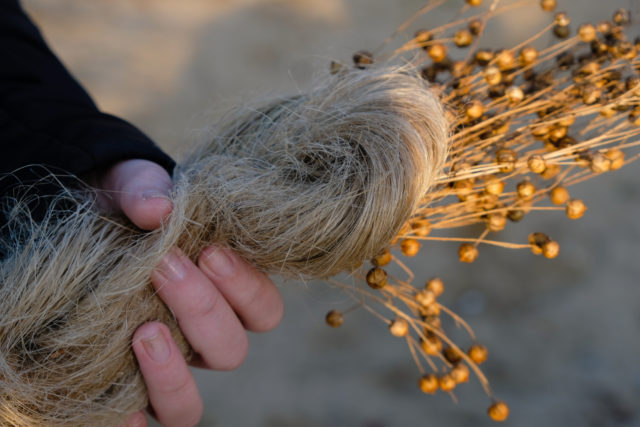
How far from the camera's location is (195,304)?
663 mm

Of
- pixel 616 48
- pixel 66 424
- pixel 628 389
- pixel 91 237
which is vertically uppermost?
pixel 616 48

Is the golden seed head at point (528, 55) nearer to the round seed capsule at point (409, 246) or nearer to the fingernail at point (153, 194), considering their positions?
the round seed capsule at point (409, 246)

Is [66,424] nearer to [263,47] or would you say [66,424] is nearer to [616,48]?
[616,48]

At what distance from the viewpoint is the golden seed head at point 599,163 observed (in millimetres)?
598

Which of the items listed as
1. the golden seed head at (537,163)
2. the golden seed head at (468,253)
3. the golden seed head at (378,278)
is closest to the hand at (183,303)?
the golden seed head at (378,278)

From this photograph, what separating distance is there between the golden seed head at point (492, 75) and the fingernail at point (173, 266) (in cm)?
42

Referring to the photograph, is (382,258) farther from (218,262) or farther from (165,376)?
(165,376)

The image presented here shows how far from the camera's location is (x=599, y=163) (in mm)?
598

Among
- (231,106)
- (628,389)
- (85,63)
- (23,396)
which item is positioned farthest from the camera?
(85,63)

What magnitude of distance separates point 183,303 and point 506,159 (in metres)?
0.42

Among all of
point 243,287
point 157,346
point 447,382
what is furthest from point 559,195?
point 157,346

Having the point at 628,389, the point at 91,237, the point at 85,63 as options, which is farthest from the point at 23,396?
the point at 85,63

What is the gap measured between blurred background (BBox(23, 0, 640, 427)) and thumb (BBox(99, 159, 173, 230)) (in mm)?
Result: 125

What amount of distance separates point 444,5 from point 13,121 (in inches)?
60.7
